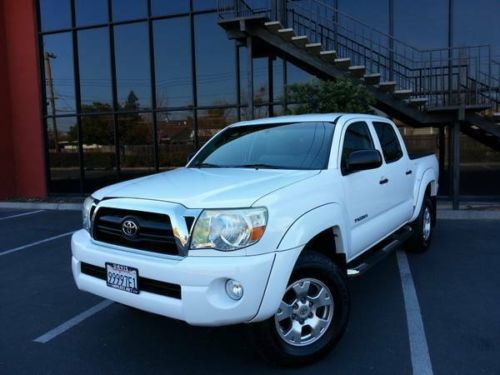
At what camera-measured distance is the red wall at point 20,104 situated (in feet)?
45.6

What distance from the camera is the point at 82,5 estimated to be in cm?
1355

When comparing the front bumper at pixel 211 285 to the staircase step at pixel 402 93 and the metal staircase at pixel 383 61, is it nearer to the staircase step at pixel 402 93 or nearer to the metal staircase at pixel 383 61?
the staircase step at pixel 402 93

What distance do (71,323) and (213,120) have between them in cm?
874

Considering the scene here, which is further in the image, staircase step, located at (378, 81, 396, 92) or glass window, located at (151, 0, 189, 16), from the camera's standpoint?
glass window, located at (151, 0, 189, 16)

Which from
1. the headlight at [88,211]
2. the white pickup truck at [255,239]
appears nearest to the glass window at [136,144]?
the white pickup truck at [255,239]

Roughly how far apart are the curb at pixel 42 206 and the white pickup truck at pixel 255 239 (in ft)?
28.8

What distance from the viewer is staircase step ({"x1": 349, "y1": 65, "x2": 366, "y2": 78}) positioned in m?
9.38

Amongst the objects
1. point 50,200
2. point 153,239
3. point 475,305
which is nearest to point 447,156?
point 475,305

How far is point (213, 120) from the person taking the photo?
1246cm

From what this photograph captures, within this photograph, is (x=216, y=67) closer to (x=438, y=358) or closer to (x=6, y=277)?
(x=6, y=277)

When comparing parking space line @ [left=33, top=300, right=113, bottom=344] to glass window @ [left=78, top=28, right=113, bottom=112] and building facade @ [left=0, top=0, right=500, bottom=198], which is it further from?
glass window @ [left=78, top=28, right=113, bottom=112]

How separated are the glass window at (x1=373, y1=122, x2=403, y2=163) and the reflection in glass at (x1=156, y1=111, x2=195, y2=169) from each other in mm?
7763

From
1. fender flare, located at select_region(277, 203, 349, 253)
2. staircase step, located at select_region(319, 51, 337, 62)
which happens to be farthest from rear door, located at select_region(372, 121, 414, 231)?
staircase step, located at select_region(319, 51, 337, 62)

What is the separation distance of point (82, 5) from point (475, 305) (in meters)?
13.3
